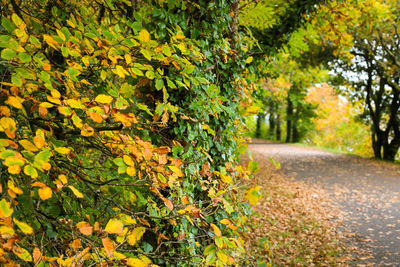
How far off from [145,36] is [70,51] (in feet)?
1.50

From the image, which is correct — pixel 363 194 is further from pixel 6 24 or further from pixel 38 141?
pixel 6 24

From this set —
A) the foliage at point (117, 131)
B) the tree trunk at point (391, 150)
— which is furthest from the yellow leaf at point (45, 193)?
the tree trunk at point (391, 150)

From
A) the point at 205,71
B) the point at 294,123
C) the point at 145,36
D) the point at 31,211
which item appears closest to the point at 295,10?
the point at 205,71

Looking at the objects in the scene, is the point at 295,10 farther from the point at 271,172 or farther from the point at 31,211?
the point at 271,172

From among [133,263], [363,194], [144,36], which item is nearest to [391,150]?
[363,194]

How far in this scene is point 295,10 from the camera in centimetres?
543

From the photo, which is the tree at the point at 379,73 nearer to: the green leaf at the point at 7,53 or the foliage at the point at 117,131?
the foliage at the point at 117,131

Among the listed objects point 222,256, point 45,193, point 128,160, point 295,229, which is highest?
point 128,160

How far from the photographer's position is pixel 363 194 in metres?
9.41

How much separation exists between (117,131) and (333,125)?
101 ft

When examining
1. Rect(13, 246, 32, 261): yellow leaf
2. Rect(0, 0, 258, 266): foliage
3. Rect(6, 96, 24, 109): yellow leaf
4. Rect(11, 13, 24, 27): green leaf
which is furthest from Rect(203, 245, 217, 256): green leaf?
Rect(11, 13, 24, 27): green leaf

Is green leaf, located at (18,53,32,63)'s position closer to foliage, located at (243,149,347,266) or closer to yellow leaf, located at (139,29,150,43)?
yellow leaf, located at (139,29,150,43)


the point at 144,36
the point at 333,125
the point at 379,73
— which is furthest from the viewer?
the point at 333,125

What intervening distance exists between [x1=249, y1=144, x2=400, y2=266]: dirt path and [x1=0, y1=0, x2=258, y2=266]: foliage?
376cm
